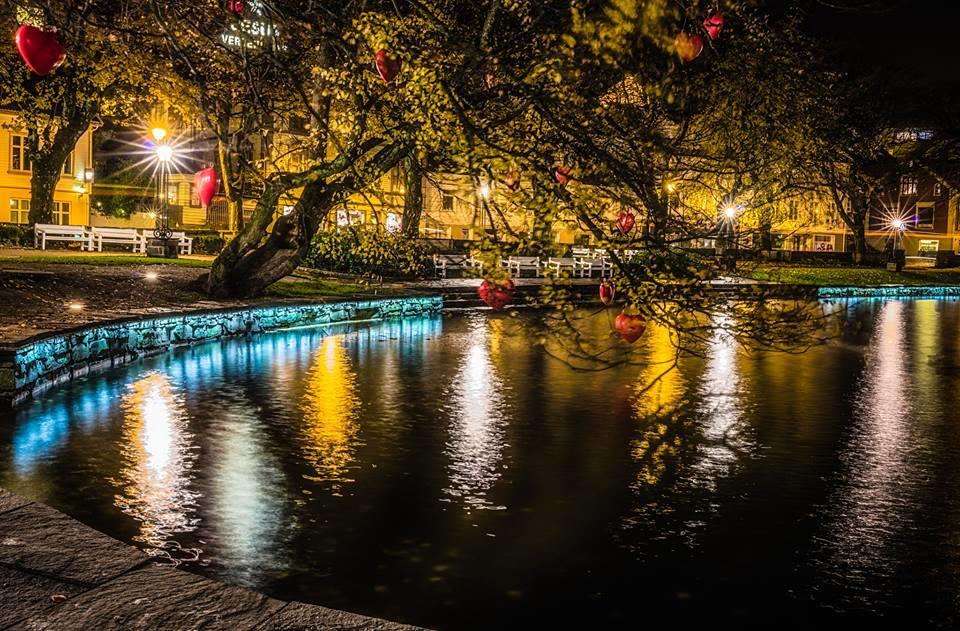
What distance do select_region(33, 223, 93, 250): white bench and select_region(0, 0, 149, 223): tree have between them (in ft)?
13.2

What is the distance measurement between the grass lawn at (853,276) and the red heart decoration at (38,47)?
3528 cm

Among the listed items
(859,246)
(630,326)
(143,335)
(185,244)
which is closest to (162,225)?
(185,244)

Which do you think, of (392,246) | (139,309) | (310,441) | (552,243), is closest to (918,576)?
(552,243)

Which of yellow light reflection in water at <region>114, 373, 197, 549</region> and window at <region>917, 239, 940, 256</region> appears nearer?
yellow light reflection in water at <region>114, 373, 197, 549</region>

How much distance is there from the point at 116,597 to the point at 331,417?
6.69m

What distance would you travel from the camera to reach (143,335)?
14977 millimetres

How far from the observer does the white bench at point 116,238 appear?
33.0 metres

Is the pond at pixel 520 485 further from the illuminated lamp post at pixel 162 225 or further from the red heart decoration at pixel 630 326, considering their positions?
the illuminated lamp post at pixel 162 225

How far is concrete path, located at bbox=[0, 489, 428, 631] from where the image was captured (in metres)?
3.87

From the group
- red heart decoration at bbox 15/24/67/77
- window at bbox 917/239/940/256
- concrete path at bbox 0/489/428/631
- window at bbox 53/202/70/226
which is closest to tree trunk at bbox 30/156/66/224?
window at bbox 53/202/70/226

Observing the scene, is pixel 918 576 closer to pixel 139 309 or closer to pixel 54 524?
pixel 54 524

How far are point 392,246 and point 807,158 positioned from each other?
23.6m

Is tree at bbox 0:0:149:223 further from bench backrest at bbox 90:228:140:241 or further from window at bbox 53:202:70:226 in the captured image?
bench backrest at bbox 90:228:140:241

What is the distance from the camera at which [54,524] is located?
199 inches
